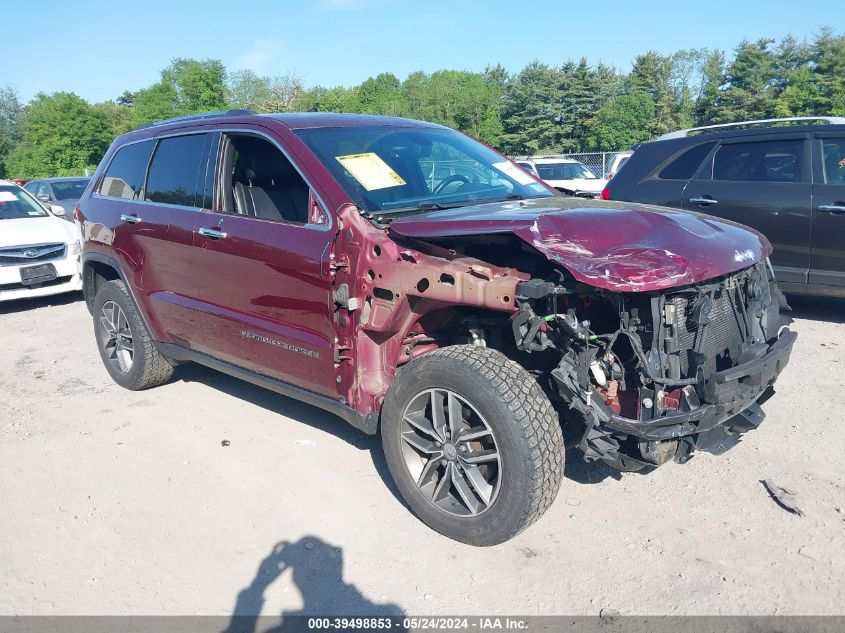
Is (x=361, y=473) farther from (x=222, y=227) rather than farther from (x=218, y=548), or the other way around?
(x=222, y=227)

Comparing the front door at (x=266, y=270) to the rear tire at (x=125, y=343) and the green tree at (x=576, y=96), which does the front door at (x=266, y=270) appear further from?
the green tree at (x=576, y=96)

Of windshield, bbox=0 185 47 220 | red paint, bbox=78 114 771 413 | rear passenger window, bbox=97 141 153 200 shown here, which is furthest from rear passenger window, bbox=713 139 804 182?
windshield, bbox=0 185 47 220

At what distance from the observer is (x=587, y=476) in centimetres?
380

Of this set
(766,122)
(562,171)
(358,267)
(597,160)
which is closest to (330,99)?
(597,160)

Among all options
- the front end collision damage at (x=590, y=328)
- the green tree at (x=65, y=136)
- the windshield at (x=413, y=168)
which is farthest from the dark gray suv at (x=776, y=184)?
the green tree at (x=65, y=136)

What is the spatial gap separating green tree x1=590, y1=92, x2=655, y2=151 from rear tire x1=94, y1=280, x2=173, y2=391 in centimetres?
4678

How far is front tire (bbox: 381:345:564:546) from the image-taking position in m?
2.85

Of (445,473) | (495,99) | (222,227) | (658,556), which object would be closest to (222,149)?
(222,227)

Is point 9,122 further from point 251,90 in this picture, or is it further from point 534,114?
point 534,114

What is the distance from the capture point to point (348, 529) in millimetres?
3381

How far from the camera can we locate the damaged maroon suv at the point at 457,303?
2812mm

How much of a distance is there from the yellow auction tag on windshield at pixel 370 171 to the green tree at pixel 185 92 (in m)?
36.2

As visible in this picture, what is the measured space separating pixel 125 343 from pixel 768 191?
5940mm

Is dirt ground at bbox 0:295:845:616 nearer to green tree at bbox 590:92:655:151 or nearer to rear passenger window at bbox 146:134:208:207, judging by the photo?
rear passenger window at bbox 146:134:208:207
